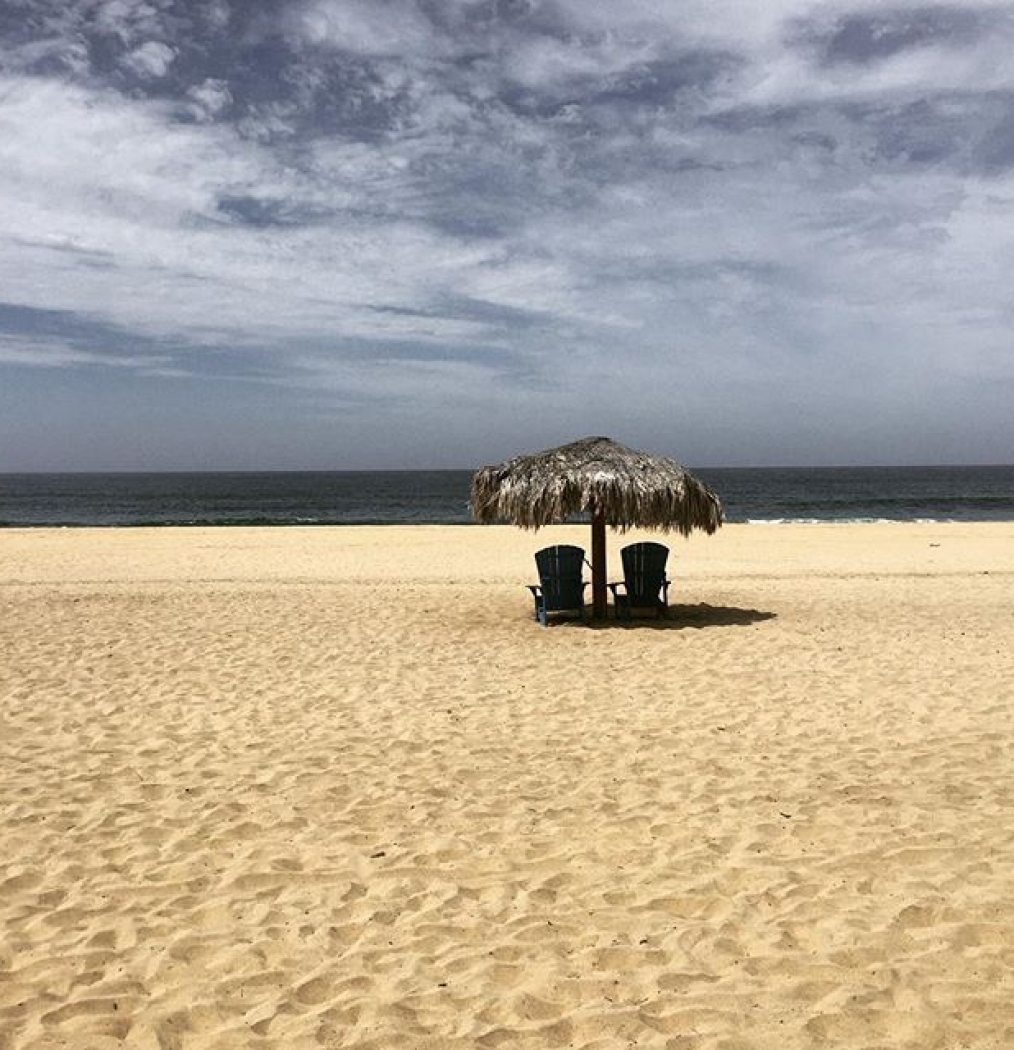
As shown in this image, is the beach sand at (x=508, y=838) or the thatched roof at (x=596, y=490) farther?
the thatched roof at (x=596, y=490)

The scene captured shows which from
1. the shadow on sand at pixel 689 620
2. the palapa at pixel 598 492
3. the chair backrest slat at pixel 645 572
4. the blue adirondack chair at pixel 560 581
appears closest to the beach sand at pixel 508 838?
the shadow on sand at pixel 689 620

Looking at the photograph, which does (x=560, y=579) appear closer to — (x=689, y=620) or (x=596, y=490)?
Result: (x=596, y=490)

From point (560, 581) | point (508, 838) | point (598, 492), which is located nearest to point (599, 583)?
point (560, 581)

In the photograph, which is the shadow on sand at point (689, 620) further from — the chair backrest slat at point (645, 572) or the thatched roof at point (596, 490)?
the thatched roof at point (596, 490)

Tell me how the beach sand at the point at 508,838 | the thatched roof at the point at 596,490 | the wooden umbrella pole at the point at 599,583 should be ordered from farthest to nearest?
1. the wooden umbrella pole at the point at 599,583
2. the thatched roof at the point at 596,490
3. the beach sand at the point at 508,838

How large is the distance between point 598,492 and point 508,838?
6767 mm

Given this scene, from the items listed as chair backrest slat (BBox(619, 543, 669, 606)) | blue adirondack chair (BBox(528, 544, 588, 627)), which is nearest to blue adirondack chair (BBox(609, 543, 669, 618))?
chair backrest slat (BBox(619, 543, 669, 606))

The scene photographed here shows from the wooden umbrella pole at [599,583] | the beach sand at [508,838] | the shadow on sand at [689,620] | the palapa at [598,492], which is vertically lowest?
the beach sand at [508,838]

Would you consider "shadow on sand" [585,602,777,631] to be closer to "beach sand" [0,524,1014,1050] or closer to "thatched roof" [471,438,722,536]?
"beach sand" [0,524,1014,1050]

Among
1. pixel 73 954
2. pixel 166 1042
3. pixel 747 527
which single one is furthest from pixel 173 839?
pixel 747 527

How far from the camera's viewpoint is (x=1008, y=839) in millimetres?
4902

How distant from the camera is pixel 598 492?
1140 centimetres

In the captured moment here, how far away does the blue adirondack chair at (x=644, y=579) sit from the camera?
39.0ft

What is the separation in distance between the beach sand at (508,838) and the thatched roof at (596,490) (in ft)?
4.80
